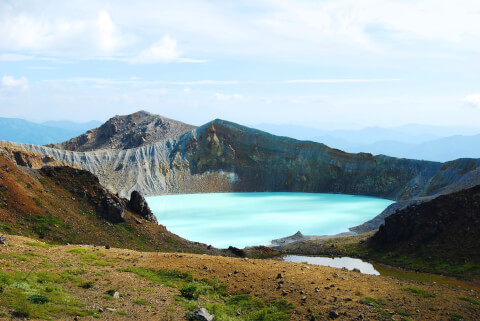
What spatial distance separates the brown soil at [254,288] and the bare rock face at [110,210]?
10261 mm

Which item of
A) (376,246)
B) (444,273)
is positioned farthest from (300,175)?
(444,273)

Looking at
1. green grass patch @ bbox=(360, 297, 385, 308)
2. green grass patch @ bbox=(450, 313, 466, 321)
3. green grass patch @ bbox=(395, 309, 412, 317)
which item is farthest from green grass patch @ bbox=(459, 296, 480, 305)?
green grass patch @ bbox=(360, 297, 385, 308)

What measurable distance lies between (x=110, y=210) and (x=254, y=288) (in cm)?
1947

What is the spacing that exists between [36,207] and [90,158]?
66.0m

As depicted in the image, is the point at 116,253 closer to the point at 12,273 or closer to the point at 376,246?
the point at 12,273

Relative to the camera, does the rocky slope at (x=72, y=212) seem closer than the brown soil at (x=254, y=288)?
No

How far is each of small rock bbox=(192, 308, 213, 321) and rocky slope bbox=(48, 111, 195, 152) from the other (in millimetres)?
102705

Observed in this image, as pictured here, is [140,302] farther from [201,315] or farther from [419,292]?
[419,292]

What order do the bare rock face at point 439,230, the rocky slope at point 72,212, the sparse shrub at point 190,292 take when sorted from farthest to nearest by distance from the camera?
the bare rock face at point 439,230, the rocky slope at point 72,212, the sparse shrub at point 190,292

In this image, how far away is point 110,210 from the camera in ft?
118

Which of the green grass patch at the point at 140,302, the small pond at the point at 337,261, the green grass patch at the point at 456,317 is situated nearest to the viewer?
the green grass patch at the point at 140,302

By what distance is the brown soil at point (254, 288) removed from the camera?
17062 millimetres

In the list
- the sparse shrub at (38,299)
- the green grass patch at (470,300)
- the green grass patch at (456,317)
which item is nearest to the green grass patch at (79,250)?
the sparse shrub at (38,299)

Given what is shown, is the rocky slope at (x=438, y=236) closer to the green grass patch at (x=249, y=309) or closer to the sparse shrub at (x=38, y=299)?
the green grass patch at (x=249, y=309)
